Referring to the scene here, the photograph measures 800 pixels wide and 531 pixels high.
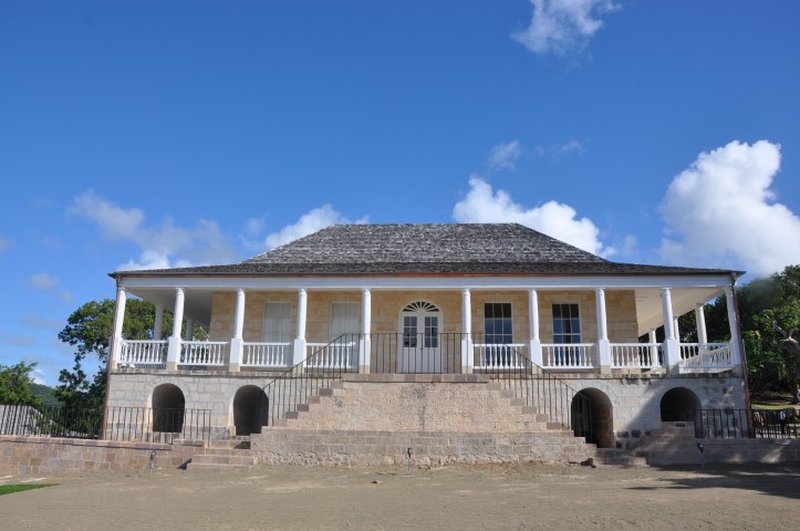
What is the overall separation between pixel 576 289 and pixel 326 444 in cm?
870

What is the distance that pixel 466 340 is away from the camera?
58.6 feet

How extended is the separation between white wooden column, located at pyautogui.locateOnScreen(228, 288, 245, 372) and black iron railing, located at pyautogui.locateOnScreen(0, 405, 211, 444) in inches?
58.9

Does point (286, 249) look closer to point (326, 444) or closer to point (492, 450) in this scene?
point (326, 444)

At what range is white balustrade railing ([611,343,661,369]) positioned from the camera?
1781cm

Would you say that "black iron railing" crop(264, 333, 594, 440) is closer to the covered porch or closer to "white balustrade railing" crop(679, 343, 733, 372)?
the covered porch

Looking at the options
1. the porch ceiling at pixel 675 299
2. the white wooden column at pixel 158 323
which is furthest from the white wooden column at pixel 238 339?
the porch ceiling at pixel 675 299

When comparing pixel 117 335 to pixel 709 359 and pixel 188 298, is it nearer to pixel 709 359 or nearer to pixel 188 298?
pixel 188 298

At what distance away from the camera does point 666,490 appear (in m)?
10.6

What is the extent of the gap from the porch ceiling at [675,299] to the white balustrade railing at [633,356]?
5.78 feet

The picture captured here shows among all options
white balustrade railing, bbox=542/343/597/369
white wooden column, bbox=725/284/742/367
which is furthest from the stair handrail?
white wooden column, bbox=725/284/742/367

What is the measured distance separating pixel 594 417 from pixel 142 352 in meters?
13.1

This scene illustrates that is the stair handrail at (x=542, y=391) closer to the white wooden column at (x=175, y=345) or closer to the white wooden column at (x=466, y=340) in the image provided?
the white wooden column at (x=466, y=340)

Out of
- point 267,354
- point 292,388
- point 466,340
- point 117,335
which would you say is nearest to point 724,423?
point 466,340

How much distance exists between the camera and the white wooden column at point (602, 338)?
17.5m
